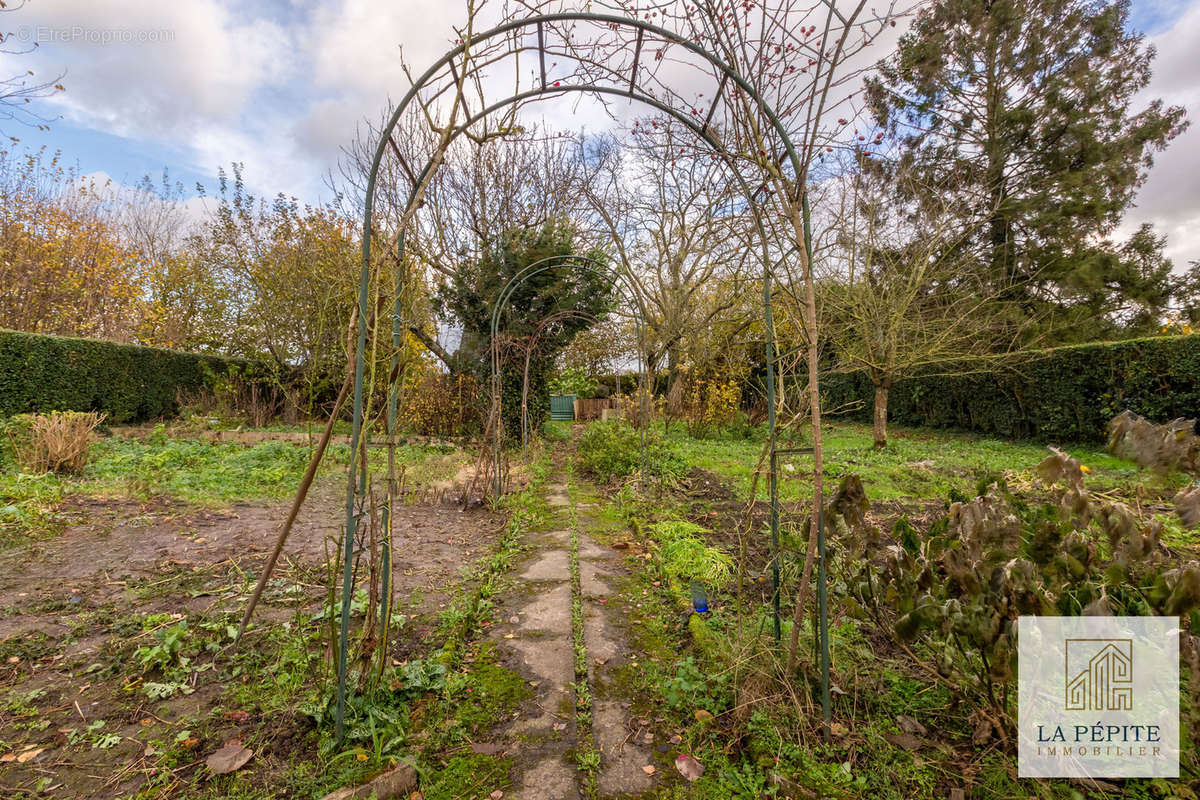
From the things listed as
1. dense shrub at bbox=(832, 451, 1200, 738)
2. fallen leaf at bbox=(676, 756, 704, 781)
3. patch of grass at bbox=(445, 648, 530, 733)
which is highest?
dense shrub at bbox=(832, 451, 1200, 738)

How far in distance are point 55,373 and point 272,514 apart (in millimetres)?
7354

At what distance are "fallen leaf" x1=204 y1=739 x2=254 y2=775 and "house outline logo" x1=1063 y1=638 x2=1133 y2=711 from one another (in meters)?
2.55

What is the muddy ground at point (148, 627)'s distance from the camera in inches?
64.1

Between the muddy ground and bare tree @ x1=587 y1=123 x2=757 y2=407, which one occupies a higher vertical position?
bare tree @ x1=587 y1=123 x2=757 y2=407

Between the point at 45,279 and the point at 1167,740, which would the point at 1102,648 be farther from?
the point at 45,279

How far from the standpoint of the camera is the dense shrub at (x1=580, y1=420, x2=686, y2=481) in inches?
255

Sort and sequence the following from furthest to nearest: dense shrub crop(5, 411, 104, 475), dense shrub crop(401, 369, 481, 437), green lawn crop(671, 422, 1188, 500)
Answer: dense shrub crop(401, 369, 481, 437)
green lawn crop(671, 422, 1188, 500)
dense shrub crop(5, 411, 104, 475)

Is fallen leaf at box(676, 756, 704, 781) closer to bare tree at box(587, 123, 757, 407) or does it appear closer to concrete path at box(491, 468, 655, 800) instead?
concrete path at box(491, 468, 655, 800)

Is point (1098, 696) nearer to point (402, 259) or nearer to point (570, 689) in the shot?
point (570, 689)

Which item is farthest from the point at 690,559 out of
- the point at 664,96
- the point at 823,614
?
the point at 664,96

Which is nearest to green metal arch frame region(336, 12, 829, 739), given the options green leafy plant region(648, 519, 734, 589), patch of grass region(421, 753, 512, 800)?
patch of grass region(421, 753, 512, 800)

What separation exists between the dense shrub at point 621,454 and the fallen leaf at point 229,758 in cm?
463

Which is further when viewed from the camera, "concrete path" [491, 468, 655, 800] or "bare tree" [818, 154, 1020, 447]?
"bare tree" [818, 154, 1020, 447]

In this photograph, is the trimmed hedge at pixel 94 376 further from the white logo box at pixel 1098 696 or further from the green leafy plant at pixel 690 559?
the white logo box at pixel 1098 696
